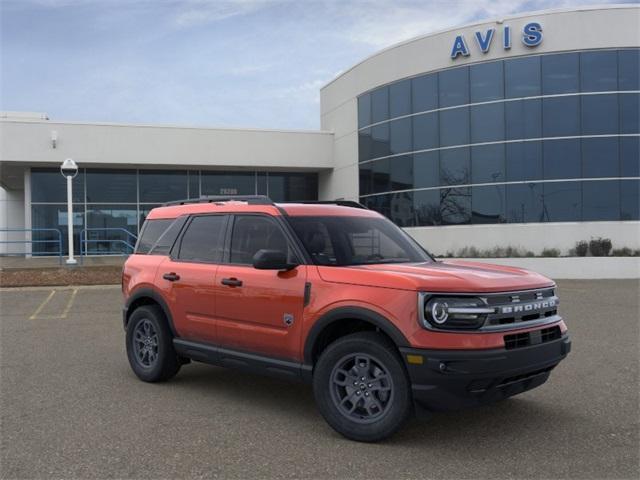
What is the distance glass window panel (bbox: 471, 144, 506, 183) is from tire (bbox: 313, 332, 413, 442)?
19.8 m

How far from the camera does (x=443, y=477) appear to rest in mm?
3977

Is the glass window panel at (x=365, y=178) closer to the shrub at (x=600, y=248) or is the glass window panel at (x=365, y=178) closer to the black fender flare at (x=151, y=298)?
the shrub at (x=600, y=248)

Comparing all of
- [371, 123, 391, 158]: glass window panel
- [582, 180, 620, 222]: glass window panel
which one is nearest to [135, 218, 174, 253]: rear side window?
[582, 180, 620, 222]: glass window panel

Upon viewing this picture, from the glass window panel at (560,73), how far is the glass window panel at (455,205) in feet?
15.3

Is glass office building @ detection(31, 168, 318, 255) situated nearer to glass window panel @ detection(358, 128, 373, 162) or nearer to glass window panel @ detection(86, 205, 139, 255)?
glass window panel @ detection(86, 205, 139, 255)

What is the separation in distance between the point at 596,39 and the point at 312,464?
22.3 meters

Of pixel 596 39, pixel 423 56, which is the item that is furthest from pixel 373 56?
pixel 596 39

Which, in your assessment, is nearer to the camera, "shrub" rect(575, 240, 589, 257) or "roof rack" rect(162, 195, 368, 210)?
"roof rack" rect(162, 195, 368, 210)

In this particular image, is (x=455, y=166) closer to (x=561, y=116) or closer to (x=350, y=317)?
(x=561, y=116)

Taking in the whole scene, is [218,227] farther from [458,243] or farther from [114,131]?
[114,131]

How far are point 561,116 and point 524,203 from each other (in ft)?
11.1

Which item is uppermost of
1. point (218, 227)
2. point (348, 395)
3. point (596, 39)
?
point (596, 39)

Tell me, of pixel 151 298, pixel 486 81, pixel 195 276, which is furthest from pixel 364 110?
pixel 195 276

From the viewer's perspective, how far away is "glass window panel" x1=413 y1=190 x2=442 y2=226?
24.6 m
